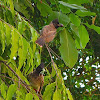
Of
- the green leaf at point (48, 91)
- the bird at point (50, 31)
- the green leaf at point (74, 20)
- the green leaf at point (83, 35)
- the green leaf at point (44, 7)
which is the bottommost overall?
the green leaf at point (48, 91)

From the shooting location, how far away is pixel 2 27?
1.31 metres

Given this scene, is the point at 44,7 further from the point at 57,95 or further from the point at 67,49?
the point at 57,95

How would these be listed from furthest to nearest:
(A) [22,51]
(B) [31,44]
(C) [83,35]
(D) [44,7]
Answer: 1. (D) [44,7]
2. (B) [31,44]
3. (C) [83,35]
4. (A) [22,51]

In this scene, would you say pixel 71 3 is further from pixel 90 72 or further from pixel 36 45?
pixel 90 72

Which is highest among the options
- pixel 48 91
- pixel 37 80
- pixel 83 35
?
pixel 83 35

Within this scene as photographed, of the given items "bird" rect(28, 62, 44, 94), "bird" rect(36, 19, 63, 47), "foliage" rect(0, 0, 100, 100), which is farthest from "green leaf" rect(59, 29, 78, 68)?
"bird" rect(28, 62, 44, 94)

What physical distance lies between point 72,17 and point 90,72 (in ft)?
9.37

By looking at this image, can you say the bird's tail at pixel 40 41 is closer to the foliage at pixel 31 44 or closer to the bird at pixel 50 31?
the foliage at pixel 31 44

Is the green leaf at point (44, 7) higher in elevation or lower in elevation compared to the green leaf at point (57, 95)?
higher

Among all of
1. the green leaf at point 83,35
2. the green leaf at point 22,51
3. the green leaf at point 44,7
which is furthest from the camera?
the green leaf at point 44,7

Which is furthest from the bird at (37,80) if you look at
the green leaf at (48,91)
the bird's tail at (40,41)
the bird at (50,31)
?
the green leaf at (48,91)

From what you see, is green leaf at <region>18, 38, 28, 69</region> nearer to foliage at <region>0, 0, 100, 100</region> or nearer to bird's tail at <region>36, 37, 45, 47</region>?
foliage at <region>0, 0, 100, 100</region>

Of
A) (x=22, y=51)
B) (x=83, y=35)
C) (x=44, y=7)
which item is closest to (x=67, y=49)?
(x=83, y=35)

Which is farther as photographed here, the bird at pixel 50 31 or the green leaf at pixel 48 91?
the bird at pixel 50 31
